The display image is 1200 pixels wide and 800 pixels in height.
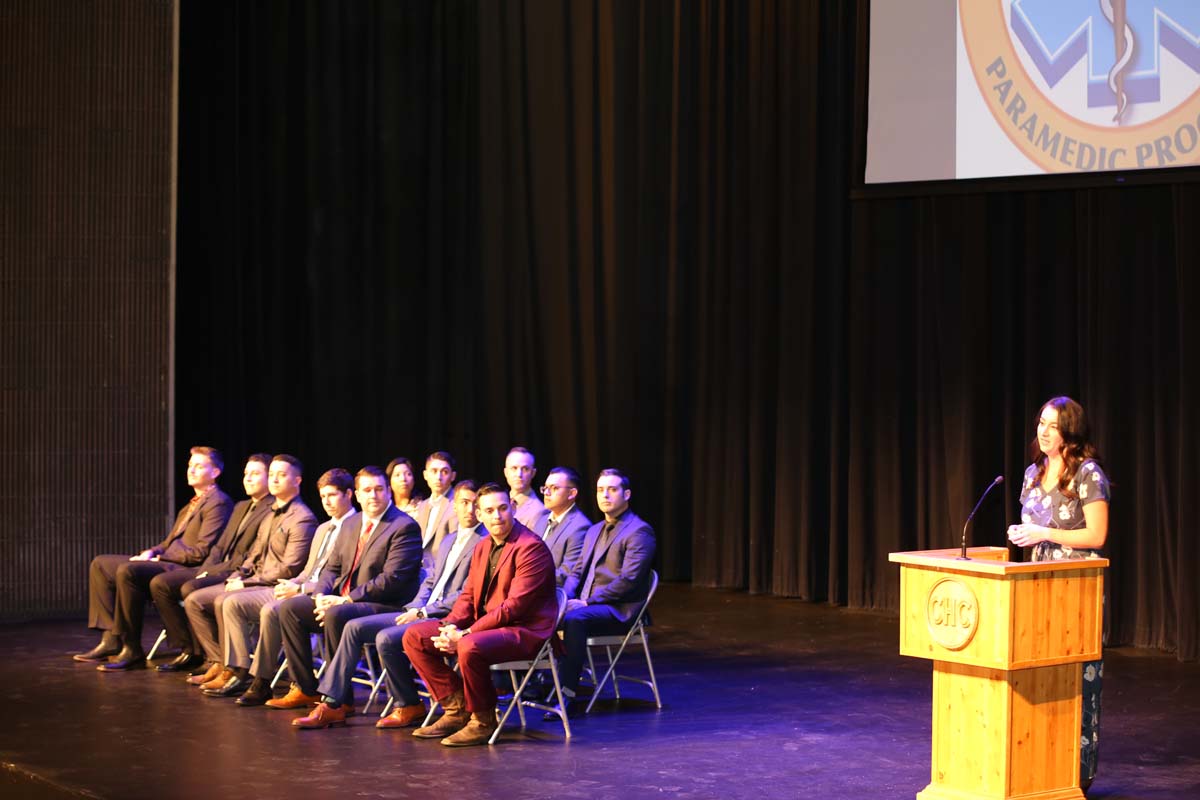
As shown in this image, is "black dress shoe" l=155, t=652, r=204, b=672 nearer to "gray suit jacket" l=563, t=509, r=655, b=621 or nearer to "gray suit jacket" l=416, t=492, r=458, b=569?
"gray suit jacket" l=416, t=492, r=458, b=569

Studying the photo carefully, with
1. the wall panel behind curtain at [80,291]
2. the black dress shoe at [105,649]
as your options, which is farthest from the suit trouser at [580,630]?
the wall panel behind curtain at [80,291]

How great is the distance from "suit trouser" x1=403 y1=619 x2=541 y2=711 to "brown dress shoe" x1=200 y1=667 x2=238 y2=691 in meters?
1.36

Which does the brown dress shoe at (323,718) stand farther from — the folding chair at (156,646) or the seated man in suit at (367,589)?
the folding chair at (156,646)

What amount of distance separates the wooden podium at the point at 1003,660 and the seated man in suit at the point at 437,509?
3.20 m

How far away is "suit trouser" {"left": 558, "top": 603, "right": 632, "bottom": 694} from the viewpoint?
692 cm

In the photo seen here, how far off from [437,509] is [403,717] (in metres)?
1.48

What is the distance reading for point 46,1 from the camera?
10.3m

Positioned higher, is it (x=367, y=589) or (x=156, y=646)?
(x=367, y=589)

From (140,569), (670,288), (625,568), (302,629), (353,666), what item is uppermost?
(670,288)

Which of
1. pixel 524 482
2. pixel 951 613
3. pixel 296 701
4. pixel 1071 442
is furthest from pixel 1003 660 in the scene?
pixel 296 701

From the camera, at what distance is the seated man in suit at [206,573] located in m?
8.20

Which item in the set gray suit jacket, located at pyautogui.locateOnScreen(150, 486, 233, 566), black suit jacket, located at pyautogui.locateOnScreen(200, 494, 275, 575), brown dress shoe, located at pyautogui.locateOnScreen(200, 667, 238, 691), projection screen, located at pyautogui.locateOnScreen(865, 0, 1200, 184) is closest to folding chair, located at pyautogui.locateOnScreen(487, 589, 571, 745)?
brown dress shoe, located at pyautogui.locateOnScreen(200, 667, 238, 691)

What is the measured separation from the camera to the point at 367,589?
23.5ft

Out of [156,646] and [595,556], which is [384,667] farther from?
[156,646]
